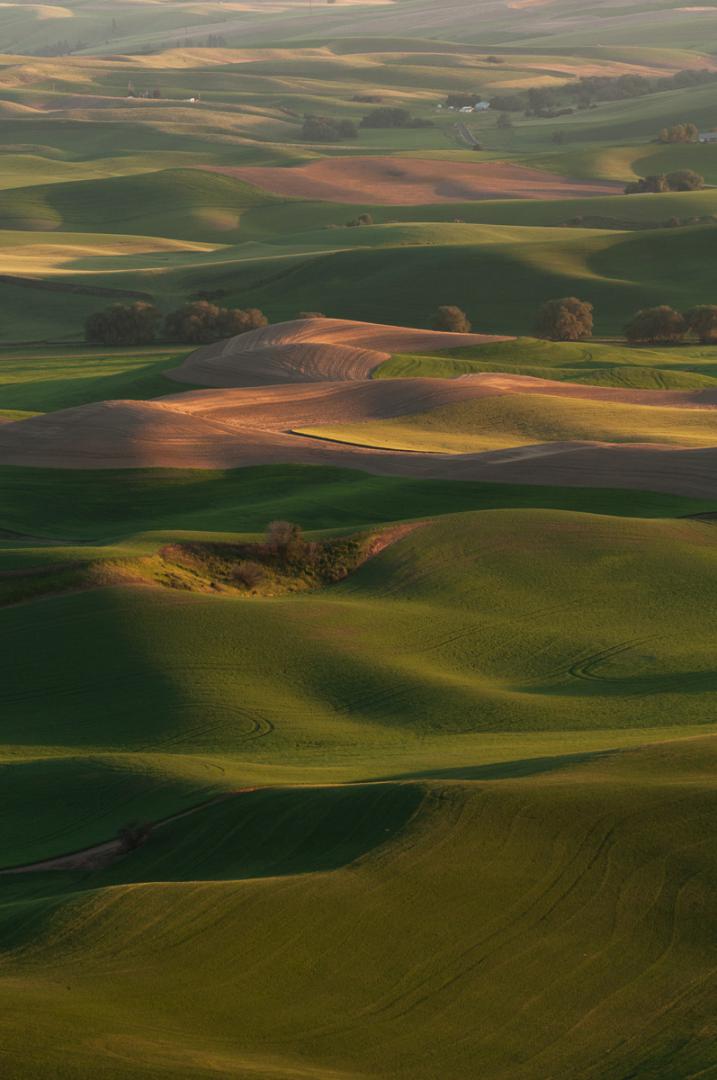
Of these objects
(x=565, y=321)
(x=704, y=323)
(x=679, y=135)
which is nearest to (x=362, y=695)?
(x=565, y=321)

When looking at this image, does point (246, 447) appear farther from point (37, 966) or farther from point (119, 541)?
point (37, 966)

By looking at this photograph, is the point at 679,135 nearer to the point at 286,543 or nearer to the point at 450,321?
the point at 450,321

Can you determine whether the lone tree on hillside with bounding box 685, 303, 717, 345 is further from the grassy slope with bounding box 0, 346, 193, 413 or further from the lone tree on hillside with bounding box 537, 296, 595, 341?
the grassy slope with bounding box 0, 346, 193, 413

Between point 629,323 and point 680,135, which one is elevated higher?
point 680,135

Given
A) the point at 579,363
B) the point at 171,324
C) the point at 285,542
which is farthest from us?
the point at 171,324

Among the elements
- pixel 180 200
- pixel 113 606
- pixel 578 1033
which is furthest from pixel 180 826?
pixel 180 200

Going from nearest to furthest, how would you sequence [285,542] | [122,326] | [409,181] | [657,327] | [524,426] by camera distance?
[285,542]
[524,426]
[657,327]
[122,326]
[409,181]
